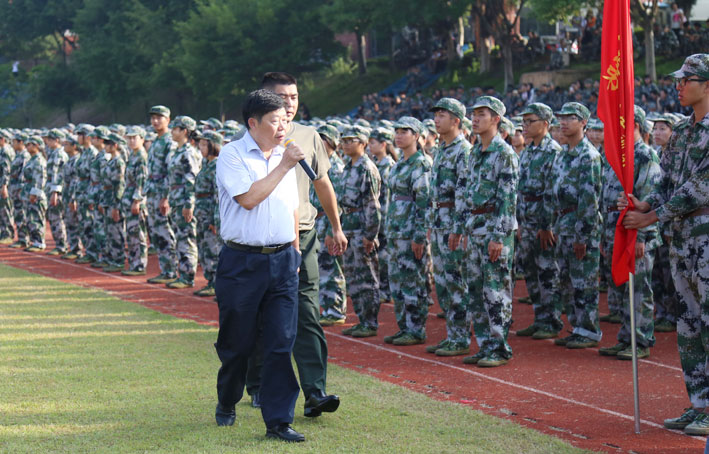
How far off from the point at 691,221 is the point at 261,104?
2894mm

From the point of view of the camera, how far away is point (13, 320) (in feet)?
36.0

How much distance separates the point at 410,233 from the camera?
980cm

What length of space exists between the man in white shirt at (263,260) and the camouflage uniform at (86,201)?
11.6m

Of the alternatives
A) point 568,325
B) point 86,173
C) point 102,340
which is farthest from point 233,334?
point 86,173

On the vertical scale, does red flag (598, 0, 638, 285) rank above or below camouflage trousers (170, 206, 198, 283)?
above

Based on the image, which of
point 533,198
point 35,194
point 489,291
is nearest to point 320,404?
point 489,291

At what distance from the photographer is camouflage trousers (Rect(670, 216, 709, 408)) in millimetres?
6012

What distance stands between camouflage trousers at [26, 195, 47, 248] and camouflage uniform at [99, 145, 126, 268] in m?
3.76

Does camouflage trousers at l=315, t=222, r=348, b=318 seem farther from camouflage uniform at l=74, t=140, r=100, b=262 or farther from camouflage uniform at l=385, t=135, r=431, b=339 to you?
camouflage uniform at l=74, t=140, r=100, b=262

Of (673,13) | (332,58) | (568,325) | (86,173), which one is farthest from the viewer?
(332,58)

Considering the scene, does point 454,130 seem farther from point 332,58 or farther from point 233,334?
point 332,58

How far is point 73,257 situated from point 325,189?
12917 millimetres

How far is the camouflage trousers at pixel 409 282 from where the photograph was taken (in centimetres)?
981

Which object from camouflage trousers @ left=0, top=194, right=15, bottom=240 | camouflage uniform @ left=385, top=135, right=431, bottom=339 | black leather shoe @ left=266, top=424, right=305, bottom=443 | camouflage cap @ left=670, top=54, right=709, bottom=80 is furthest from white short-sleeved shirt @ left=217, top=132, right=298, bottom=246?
camouflage trousers @ left=0, top=194, right=15, bottom=240
